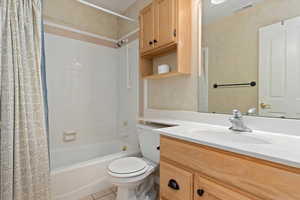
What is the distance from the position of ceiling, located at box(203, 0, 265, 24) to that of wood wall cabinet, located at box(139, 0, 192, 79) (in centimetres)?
15

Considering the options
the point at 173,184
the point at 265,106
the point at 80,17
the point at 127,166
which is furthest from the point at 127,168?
the point at 80,17

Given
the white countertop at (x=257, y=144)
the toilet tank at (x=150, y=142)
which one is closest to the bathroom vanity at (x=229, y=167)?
the white countertop at (x=257, y=144)

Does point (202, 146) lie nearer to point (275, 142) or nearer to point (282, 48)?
point (275, 142)

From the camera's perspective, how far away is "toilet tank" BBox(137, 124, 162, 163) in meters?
1.45

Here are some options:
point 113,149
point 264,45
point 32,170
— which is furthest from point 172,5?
point 113,149

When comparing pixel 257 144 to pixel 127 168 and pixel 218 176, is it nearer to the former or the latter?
pixel 218 176

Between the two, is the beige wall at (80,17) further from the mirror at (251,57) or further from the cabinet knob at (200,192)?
the cabinet knob at (200,192)

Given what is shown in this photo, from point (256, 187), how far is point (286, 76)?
2.47ft

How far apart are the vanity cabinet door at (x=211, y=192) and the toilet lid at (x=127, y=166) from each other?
0.58 metres

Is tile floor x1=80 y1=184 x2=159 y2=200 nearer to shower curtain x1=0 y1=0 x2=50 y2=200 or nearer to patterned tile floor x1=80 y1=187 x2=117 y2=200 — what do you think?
patterned tile floor x1=80 y1=187 x2=117 y2=200

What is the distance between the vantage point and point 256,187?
2.02ft

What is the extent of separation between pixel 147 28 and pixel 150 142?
122cm

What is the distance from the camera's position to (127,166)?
4.43 feet

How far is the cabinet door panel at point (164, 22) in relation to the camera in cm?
140
